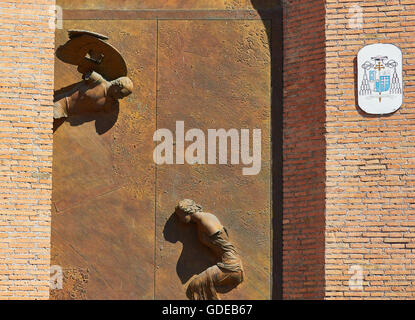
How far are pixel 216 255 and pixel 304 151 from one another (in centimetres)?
149

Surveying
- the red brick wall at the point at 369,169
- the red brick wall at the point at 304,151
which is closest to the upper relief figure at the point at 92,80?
the red brick wall at the point at 304,151

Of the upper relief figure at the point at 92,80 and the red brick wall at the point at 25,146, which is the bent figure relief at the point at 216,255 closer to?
the upper relief figure at the point at 92,80

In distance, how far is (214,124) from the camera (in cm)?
1289

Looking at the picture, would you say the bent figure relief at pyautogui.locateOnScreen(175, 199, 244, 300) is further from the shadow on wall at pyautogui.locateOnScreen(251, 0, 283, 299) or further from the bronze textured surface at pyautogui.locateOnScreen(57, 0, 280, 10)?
the bronze textured surface at pyautogui.locateOnScreen(57, 0, 280, 10)

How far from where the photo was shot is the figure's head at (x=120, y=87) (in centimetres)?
1284

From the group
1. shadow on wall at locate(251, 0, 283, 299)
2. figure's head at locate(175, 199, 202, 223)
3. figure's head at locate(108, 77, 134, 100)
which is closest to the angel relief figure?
figure's head at locate(108, 77, 134, 100)

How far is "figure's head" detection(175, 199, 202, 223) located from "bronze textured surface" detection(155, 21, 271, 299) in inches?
3.8

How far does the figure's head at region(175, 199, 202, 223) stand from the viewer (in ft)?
41.3

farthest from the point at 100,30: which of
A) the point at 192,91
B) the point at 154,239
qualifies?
the point at 154,239

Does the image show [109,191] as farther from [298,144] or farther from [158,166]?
[298,144]

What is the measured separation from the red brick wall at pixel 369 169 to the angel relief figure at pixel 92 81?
2355 mm

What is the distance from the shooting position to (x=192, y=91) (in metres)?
13.0
